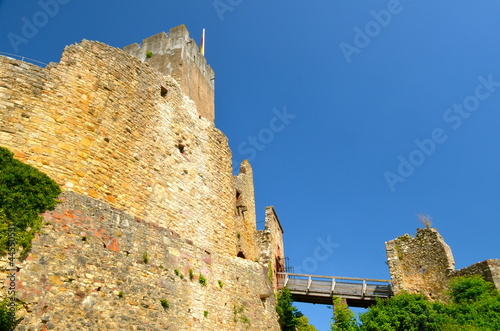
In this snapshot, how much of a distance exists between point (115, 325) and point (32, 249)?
246 centimetres

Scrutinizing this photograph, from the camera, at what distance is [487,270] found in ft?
54.6

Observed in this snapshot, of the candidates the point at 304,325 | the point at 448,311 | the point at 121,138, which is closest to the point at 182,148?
the point at 121,138

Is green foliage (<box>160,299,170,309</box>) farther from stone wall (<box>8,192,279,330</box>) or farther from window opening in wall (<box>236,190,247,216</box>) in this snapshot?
window opening in wall (<box>236,190,247,216</box>)

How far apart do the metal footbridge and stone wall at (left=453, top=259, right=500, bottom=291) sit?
346cm

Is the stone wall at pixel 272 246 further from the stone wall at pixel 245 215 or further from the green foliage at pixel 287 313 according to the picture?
the green foliage at pixel 287 313

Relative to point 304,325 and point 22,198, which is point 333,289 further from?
point 22,198

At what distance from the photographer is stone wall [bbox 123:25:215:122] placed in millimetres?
17703

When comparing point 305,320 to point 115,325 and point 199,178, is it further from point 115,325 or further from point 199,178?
point 115,325

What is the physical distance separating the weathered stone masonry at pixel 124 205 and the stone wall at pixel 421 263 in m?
7.14

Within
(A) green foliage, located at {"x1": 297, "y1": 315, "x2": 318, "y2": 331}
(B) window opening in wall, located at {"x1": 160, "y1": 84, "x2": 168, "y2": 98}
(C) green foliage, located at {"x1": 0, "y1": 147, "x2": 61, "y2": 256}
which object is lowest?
(A) green foliage, located at {"x1": 297, "y1": 315, "x2": 318, "y2": 331}

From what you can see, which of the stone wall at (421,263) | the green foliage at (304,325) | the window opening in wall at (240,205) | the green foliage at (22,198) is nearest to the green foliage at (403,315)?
the stone wall at (421,263)

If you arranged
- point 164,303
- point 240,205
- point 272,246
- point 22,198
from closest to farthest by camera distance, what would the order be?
point 22,198
point 164,303
point 240,205
point 272,246

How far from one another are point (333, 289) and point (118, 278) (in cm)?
1319

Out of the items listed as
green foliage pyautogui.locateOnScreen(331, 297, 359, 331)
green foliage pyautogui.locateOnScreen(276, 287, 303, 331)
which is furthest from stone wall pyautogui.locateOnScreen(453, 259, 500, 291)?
green foliage pyautogui.locateOnScreen(276, 287, 303, 331)
